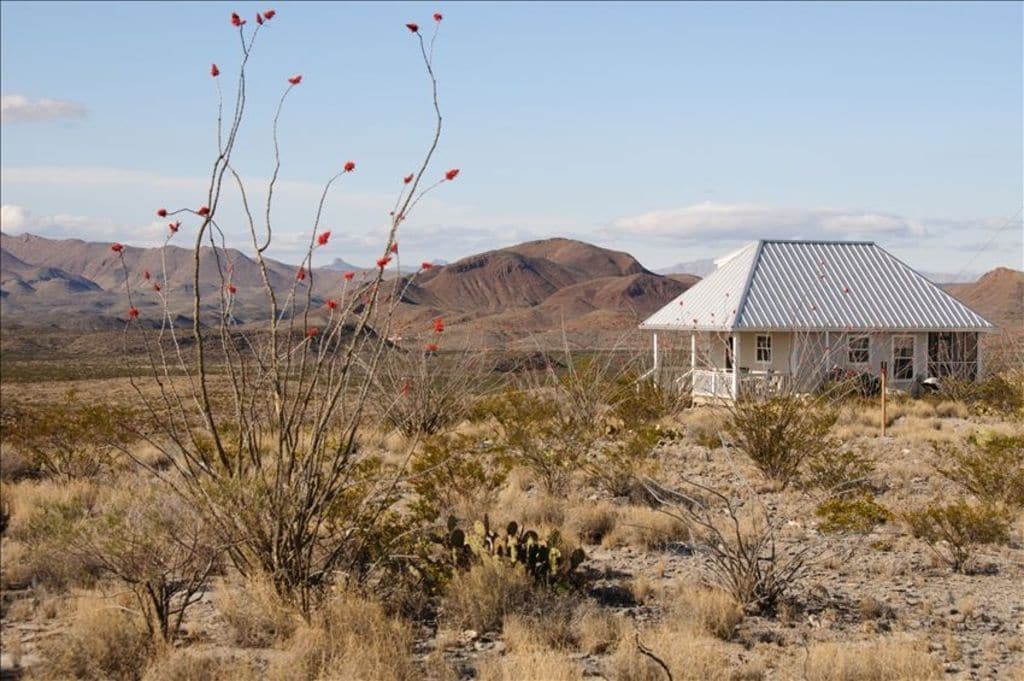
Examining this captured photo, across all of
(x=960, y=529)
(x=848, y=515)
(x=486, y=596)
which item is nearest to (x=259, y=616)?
(x=486, y=596)

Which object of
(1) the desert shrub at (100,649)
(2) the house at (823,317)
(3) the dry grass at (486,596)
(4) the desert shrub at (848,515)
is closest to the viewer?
(1) the desert shrub at (100,649)

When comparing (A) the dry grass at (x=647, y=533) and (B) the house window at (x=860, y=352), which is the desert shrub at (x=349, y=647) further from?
(B) the house window at (x=860, y=352)

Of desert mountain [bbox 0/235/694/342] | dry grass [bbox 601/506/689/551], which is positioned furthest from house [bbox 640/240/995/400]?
desert mountain [bbox 0/235/694/342]

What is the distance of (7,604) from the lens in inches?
323

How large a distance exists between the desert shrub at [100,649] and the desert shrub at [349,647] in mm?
892

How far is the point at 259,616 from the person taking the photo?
23.6ft

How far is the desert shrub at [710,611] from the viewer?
7219 millimetres

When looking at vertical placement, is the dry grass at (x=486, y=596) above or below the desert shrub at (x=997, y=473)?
below

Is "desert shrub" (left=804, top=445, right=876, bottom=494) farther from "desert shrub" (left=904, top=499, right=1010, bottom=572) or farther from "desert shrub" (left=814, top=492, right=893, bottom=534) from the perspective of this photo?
"desert shrub" (left=814, top=492, right=893, bottom=534)

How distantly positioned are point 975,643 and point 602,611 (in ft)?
8.08

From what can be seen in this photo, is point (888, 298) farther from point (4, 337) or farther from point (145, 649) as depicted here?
point (4, 337)

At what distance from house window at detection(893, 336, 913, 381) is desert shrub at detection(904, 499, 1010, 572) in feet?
59.6

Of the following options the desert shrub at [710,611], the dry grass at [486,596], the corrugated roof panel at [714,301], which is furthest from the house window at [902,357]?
the dry grass at [486,596]

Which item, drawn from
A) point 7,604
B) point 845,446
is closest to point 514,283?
point 845,446
